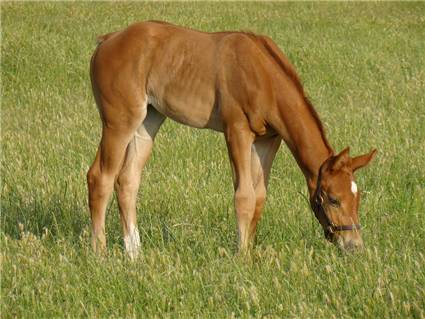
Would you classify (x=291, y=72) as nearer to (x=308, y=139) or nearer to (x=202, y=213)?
(x=308, y=139)

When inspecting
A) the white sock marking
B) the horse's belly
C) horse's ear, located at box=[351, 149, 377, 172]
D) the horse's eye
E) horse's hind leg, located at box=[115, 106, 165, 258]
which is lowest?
the white sock marking

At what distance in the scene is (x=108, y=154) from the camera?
26.8 ft

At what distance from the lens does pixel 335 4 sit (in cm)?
2842

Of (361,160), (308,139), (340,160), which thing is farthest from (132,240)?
(361,160)

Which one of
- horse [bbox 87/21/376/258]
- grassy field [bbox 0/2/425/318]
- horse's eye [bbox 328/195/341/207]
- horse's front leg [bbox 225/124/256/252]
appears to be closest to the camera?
grassy field [bbox 0/2/425/318]

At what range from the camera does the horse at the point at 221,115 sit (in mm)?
7203

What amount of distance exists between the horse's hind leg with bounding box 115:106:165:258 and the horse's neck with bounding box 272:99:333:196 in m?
1.57

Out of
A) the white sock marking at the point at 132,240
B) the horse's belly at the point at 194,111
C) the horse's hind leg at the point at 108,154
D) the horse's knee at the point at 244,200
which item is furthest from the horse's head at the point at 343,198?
the horse's hind leg at the point at 108,154

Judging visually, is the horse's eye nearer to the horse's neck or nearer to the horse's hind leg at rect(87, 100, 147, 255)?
the horse's neck

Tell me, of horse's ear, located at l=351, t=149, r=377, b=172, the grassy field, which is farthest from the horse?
the grassy field

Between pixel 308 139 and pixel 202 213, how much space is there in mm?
1623

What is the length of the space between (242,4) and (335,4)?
2.94 metres

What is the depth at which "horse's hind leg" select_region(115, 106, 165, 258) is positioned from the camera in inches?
332

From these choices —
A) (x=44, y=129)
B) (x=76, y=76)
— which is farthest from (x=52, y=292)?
(x=76, y=76)
